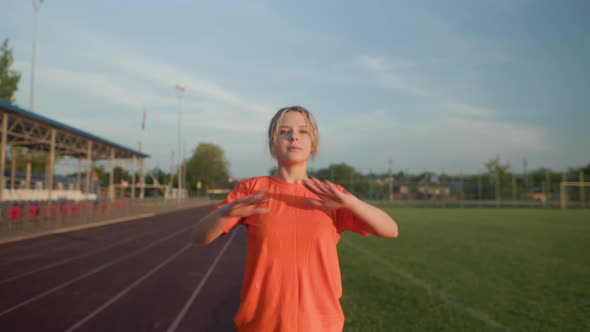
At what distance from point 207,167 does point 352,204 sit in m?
81.1

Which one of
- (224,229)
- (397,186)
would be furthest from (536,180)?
(224,229)

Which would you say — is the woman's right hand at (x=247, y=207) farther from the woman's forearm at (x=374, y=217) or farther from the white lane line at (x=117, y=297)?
the white lane line at (x=117, y=297)

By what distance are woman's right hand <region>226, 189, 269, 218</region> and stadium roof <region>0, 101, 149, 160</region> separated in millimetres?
16378

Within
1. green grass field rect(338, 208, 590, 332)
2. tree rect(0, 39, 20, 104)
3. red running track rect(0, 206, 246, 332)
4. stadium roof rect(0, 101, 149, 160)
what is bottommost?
red running track rect(0, 206, 246, 332)

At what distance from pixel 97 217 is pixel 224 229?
22310mm

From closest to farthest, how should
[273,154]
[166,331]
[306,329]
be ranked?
[306,329] < [273,154] < [166,331]

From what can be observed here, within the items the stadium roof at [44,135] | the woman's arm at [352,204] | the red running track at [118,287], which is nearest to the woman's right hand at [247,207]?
the woman's arm at [352,204]

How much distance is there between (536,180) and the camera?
1678 inches

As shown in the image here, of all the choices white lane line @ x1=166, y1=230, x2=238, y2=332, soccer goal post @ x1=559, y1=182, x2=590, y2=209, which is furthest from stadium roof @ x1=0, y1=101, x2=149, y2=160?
soccer goal post @ x1=559, y1=182, x2=590, y2=209

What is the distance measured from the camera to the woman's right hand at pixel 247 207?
1.31 meters

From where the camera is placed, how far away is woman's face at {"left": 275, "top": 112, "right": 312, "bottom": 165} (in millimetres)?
1494

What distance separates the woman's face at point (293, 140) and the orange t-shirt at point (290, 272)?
0.17 meters

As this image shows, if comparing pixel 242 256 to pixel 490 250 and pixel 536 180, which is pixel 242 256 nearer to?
pixel 490 250

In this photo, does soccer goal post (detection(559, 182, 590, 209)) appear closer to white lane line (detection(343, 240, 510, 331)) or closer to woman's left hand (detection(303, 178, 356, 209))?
white lane line (detection(343, 240, 510, 331))
